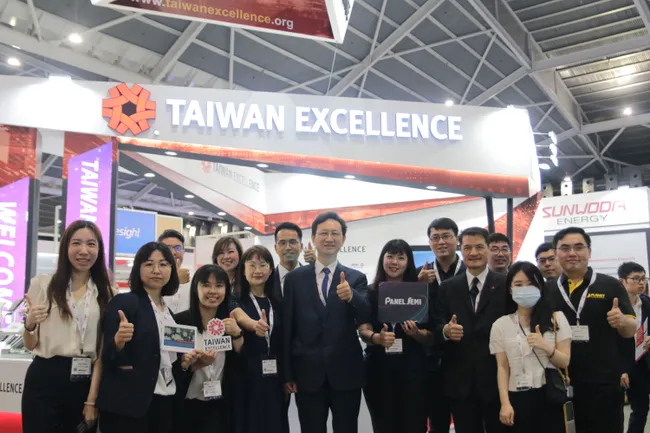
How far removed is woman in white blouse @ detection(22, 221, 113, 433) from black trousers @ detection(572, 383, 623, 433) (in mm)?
2570

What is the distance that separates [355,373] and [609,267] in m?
10.5

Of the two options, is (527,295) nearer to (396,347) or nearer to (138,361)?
(396,347)

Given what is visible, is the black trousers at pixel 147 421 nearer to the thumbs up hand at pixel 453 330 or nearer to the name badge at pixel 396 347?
the name badge at pixel 396 347

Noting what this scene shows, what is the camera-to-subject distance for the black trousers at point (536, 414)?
8.86 ft

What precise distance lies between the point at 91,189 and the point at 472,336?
13.8ft

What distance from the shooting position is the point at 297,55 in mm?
9789

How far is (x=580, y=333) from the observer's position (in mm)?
3004

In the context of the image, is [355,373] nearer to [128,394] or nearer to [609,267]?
[128,394]

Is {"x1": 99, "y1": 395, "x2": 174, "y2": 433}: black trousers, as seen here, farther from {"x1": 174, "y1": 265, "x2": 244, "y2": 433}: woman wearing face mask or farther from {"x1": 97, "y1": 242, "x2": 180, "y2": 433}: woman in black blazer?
{"x1": 174, "y1": 265, "x2": 244, "y2": 433}: woman wearing face mask

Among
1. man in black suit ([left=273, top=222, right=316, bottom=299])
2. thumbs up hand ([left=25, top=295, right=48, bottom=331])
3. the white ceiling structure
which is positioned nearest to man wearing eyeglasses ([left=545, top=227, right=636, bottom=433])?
man in black suit ([left=273, top=222, right=316, bottom=299])

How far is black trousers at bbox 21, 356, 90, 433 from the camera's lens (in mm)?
2443

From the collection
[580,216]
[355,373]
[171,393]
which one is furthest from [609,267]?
[171,393]

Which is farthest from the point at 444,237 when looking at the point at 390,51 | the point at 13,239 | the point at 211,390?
the point at 390,51

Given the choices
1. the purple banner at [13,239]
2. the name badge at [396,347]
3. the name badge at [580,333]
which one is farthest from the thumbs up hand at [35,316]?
the purple banner at [13,239]
